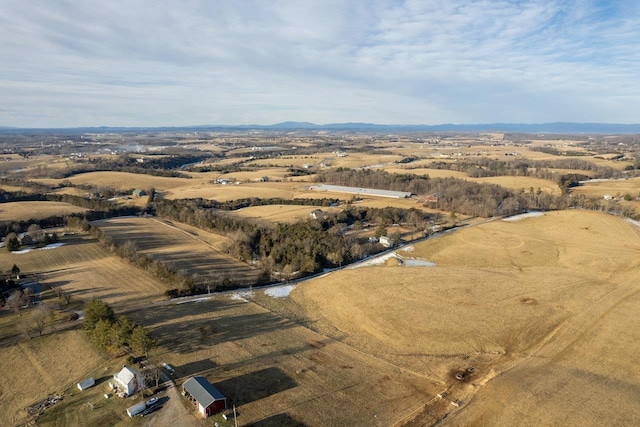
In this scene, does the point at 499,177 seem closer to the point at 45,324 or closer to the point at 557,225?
the point at 557,225

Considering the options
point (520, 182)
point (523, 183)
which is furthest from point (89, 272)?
point (520, 182)

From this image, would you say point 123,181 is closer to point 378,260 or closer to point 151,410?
point 378,260

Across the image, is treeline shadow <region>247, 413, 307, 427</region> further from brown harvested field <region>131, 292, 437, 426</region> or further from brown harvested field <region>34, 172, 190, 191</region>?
brown harvested field <region>34, 172, 190, 191</region>

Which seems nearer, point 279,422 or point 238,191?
point 279,422

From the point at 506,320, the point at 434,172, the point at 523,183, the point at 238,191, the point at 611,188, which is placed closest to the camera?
the point at 506,320

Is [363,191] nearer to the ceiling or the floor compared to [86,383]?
nearer to the ceiling
